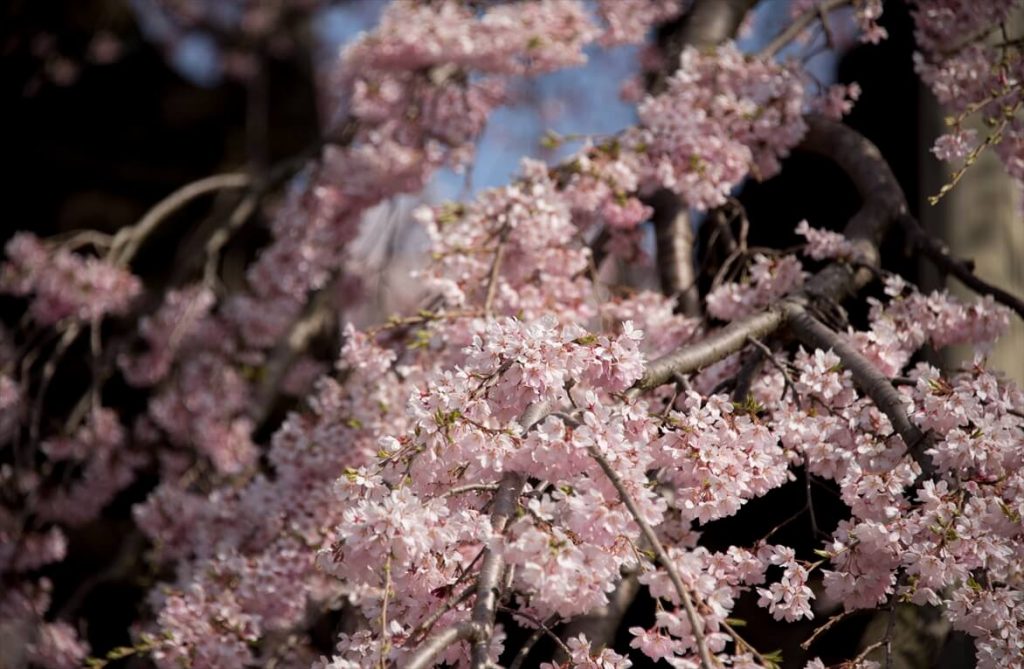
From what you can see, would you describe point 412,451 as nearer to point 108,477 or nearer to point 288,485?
point 288,485

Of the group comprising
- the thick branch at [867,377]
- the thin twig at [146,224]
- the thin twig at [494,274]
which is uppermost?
the thin twig at [146,224]

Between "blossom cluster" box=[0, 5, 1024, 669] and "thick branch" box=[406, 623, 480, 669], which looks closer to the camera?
"thick branch" box=[406, 623, 480, 669]

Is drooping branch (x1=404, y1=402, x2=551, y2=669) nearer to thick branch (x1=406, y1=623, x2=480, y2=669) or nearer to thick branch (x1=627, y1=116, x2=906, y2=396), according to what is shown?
thick branch (x1=406, y1=623, x2=480, y2=669)

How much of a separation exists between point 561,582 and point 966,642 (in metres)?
1.76

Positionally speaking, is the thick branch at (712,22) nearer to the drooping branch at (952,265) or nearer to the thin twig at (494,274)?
the drooping branch at (952,265)

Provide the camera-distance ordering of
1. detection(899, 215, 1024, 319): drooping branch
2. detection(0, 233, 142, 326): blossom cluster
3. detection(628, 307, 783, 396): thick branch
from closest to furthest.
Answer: detection(628, 307, 783, 396): thick branch → detection(899, 215, 1024, 319): drooping branch → detection(0, 233, 142, 326): blossom cluster

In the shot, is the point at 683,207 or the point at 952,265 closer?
the point at 952,265

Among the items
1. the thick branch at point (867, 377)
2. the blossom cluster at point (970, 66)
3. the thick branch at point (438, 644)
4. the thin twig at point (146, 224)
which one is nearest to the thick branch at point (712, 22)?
the blossom cluster at point (970, 66)

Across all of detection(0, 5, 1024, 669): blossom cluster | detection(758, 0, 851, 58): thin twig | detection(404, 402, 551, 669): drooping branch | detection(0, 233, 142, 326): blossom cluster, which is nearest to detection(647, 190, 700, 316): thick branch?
detection(0, 5, 1024, 669): blossom cluster

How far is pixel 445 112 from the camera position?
415 cm

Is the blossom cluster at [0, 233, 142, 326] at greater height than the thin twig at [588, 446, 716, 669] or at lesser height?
greater

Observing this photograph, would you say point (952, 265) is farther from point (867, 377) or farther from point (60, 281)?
point (60, 281)

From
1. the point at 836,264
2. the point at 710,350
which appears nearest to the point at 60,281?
the point at 710,350

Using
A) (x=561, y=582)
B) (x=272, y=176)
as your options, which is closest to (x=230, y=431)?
(x=272, y=176)
